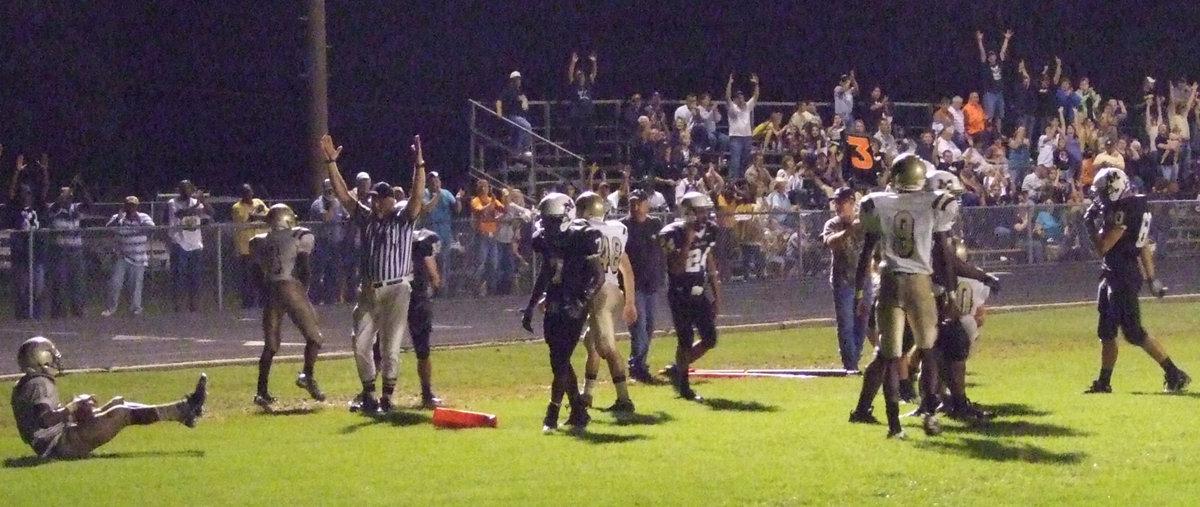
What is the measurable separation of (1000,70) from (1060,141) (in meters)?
2.67

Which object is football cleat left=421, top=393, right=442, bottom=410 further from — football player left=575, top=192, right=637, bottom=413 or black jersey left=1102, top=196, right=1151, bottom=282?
black jersey left=1102, top=196, right=1151, bottom=282

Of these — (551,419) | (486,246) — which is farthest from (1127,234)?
(486,246)

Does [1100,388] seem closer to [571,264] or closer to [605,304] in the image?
[605,304]

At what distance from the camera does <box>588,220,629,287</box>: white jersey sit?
13.7 m

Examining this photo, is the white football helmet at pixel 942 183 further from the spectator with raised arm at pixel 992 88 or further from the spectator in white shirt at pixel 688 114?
the spectator with raised arm at pixel 992 88

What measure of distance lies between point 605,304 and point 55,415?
4.45m

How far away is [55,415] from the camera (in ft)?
39.1

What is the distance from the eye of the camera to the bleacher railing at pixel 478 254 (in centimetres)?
2253

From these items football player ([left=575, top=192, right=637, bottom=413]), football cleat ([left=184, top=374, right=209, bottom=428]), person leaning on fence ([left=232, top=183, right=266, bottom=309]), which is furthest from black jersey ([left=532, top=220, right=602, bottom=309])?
person leaning on fence ([left=232, top=183, right=266, bottom=309])

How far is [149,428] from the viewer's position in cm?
1414

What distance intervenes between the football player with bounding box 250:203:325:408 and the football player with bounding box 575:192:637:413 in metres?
2.78

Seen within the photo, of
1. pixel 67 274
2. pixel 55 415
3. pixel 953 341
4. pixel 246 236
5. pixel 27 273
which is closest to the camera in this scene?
pixel 55 415

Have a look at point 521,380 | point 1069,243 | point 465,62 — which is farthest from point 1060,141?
point 521,380

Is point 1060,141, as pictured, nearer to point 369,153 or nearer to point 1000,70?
point 1000,70
